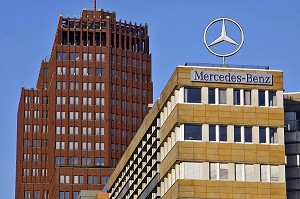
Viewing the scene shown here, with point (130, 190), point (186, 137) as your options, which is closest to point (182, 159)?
point (186, 137)

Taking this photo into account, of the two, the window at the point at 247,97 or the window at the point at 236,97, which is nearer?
the window at the point at 236,97

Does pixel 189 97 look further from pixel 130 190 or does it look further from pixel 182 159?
pixel 130 190

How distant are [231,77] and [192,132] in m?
8.15

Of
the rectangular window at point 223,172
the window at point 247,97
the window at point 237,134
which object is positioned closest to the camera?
the rectangular window at point 223,172

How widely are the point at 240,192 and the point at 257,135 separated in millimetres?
7387

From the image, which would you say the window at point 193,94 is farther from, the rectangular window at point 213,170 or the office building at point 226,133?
the rectangular window at point 213,170

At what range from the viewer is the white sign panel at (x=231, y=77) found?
126 metres

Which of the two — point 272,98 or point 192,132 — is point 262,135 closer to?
point 272,98

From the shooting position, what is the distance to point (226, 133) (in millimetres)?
125688

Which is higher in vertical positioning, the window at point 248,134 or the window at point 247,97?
the window at point 247,97

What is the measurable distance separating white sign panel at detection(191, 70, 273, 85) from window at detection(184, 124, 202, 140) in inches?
218

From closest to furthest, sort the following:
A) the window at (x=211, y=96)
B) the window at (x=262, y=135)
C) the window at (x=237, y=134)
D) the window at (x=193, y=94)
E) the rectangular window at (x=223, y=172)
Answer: the rectangular window at (x=223, y=172) → the window at (x=237, y=134) → the window at (x=193, y=94) → the window at (x=262, y=135) → the window at (x=211, y=96)

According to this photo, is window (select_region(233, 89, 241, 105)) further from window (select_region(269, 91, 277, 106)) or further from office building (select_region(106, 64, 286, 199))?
window (select_region(269, 91, 277, 106))

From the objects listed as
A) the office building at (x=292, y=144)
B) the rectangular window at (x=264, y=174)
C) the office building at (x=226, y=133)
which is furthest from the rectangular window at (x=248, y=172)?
the office building at (x=292, y=144)
